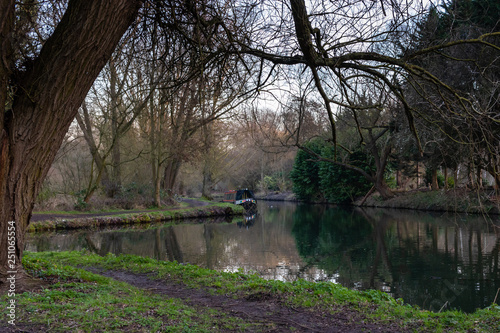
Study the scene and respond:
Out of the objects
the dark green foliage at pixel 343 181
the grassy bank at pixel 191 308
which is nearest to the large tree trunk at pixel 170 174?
the dark green foliage at pixel 343 181

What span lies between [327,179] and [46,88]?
3094 centimetres

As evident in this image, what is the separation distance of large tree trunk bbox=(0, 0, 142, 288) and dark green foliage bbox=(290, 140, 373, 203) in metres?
23.9

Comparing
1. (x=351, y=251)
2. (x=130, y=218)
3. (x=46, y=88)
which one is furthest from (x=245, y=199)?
(x=46, y=88)

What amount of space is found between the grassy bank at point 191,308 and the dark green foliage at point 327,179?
2216 centimetres

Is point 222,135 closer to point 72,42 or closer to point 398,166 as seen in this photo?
point 398,166

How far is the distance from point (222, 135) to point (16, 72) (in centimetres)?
2270

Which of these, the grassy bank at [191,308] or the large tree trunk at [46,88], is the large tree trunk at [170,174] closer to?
the grassy bank at [191,308]

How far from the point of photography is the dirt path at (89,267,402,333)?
12.8 feet

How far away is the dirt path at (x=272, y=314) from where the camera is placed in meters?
3.89

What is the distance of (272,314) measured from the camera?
4297mm

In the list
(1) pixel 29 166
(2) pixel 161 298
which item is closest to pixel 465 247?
(2) pixel 161 298

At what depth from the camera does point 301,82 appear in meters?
5.59

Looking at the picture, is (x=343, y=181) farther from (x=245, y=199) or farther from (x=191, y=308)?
(x=191, y=308)

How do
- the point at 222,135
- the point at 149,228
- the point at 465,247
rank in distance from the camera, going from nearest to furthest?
the point at 465,247 → the point at 149,228 → the point at 222,135
